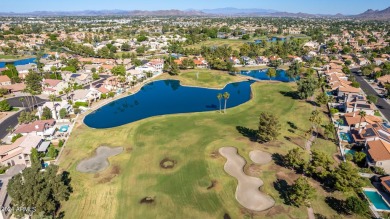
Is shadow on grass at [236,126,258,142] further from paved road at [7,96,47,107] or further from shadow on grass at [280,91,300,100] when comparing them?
paved road at [7,96,47,107]

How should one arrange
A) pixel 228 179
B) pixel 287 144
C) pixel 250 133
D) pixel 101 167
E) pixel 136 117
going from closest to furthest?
pixel 228 179, pixel 101 167, pixel 287 144, pixel 250 133, pixel 136 117

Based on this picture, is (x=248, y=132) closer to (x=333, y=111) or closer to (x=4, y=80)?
(x=333, y=111)

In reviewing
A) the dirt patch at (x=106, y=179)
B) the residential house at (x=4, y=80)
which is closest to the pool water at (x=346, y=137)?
the dirt patch at (x=106, y=179)

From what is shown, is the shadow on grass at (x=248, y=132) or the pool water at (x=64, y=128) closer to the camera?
the shadow on grass at (x=248, y=132)

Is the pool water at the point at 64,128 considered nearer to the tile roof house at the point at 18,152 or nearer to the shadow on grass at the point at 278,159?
the tile roof house at the point at 18,152

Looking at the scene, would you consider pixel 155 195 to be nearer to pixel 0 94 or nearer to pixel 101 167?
pixel 101 167

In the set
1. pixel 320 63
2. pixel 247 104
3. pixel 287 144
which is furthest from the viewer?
pixel 320 63

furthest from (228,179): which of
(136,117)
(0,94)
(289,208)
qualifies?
(0,94)
